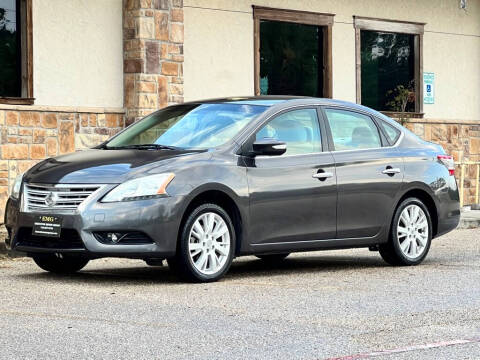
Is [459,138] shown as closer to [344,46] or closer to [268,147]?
[344,46]

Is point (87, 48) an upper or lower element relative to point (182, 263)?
upper

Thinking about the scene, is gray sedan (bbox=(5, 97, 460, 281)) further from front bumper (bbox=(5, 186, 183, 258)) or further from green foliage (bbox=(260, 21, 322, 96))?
green foliage (bbox=(260, 21, 322, 96))

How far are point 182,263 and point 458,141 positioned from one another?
15229mm

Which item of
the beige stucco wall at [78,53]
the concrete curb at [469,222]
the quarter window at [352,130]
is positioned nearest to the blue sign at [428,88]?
the concrete curb at [469,222]

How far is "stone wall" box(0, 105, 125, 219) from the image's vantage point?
16.5m

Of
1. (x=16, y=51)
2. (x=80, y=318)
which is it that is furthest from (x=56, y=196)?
(x=16, y=51)

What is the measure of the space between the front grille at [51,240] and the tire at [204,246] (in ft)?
2.82

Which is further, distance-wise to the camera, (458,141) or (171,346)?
(458,141)

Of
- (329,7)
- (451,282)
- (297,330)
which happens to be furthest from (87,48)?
(297,330)

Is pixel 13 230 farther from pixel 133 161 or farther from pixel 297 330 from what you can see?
pixel 297 330

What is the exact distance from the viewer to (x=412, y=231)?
39.0 ft

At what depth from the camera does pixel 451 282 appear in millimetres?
10430

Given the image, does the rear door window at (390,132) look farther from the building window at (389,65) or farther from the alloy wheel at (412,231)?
the building window at (389,65)

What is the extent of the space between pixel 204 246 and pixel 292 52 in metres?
11.6
